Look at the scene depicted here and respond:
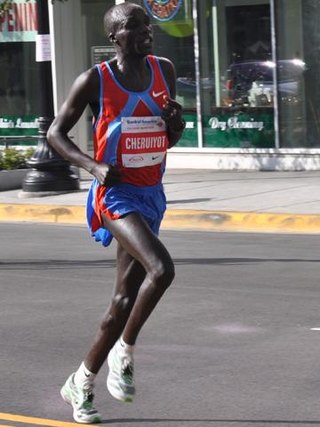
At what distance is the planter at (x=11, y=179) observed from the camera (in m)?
18.1

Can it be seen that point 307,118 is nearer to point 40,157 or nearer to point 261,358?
point 40,157

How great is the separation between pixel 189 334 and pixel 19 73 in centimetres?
1572

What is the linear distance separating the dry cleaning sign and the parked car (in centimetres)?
149

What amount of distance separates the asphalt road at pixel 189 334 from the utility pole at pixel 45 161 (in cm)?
423

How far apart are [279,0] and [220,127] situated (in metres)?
2.35

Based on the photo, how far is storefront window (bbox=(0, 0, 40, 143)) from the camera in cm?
2256

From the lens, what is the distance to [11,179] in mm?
18203

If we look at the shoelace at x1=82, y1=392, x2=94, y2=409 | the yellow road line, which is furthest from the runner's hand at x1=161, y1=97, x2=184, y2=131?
the yellow road line

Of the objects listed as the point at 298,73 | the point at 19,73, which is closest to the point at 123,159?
the point at 298,73

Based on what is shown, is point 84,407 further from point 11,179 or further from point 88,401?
point 11,179

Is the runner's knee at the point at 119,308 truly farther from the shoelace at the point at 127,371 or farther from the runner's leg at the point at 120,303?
the shoelace at the point at 127,371

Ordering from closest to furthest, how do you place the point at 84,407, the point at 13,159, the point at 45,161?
the point at 84,407, the point at 45,161, the point at 13,159

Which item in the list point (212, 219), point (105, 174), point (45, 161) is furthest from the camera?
point (45, 161)

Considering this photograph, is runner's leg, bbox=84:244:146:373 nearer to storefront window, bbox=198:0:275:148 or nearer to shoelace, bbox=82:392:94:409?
shoelace, bbox=82:392:94:409
